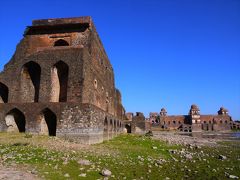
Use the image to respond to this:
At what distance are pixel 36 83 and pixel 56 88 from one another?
2407 mm

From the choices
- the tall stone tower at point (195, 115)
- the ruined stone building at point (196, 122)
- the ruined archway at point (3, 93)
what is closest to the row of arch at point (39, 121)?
the ruined archway at point (3, 93)

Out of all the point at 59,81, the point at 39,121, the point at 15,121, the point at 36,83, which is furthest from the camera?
the point at 36,83

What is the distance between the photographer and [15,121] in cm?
1822

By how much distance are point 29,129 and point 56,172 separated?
987 cm

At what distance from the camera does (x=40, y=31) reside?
25.6 m

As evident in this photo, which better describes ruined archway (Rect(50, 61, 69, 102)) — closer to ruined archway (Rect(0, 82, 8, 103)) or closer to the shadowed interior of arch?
the shadowed interior of arch

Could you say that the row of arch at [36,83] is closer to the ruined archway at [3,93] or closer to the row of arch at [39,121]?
the ruined archway at [3,93]

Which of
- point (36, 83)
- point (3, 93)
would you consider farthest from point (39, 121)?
point (3, 93)

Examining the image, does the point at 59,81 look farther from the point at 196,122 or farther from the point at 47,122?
the point at 196,122

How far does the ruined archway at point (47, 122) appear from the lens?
17.2 m

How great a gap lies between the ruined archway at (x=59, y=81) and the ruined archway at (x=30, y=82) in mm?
1860

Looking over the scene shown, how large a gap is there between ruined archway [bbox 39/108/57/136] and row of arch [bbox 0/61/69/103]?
2.19 meters

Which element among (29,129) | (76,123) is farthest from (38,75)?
(76,123)

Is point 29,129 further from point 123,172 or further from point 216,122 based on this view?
point 216,122
